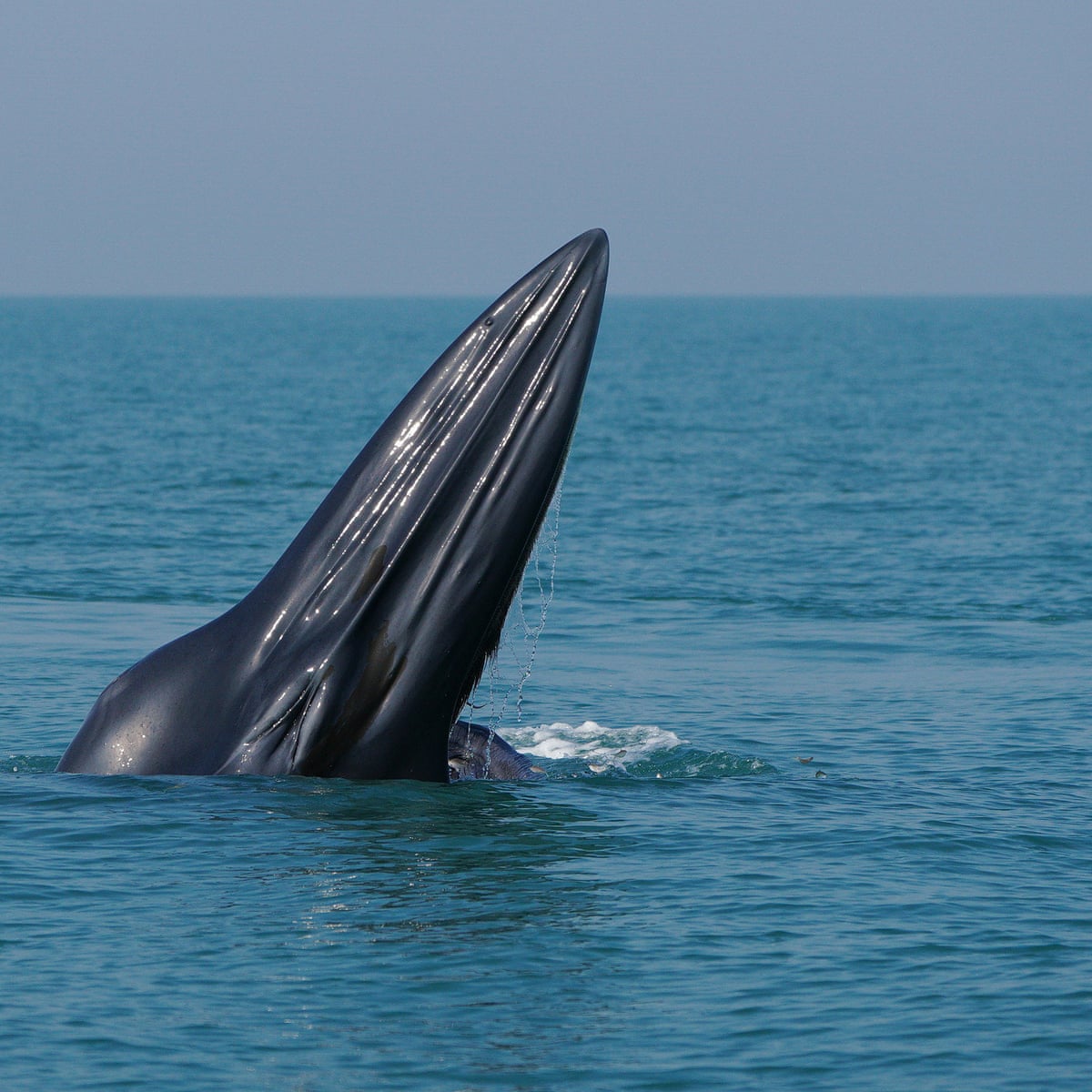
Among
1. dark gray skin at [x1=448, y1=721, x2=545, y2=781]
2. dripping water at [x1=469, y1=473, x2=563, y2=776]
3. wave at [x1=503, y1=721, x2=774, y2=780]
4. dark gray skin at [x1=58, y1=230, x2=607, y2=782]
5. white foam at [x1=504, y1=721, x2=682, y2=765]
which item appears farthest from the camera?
dripping water at [x1=469, y1=473, x2=563, y2=776]

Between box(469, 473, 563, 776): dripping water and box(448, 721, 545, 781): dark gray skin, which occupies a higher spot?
box(448, 721, 545, 781): dark gray skin

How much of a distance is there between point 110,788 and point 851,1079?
543 centimetres

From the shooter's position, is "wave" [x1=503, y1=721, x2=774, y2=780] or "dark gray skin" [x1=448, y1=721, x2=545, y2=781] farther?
"wave" [x1=503, y1=721, x2=774, y2=780]

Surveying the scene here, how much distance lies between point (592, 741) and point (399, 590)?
261 inches

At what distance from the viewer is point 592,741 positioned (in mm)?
17547

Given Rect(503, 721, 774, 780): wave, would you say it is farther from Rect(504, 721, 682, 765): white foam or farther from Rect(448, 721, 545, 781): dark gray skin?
Rect(448, 721, 545, 781): dark gray skin

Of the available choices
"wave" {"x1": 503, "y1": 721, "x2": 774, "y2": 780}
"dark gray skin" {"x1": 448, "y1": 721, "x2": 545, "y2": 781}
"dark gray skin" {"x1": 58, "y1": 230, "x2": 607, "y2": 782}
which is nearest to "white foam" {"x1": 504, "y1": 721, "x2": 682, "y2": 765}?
"wave" {"x1": 503, "y1": 721, "x2": 774, "y2": 780}

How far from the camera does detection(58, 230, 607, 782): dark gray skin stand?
11.2 metres

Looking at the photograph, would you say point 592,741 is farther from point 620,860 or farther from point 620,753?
point 620,860

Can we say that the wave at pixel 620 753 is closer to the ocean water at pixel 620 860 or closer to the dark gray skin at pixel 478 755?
the ocean water at pixel 620 860

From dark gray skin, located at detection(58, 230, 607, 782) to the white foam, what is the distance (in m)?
5.07

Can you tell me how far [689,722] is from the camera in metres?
18.7

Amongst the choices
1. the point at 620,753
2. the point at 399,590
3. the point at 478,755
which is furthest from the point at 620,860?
the point at 620,753

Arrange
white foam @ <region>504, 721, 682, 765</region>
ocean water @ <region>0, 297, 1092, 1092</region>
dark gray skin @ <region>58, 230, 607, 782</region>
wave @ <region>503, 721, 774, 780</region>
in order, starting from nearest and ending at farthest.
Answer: ocean water @ <region>0, 297, 1092, 1092</region>, dark gray skin @ <region>58, 230, 607, 782</region>, wave @ <region>503, 721, 774, 780</region>, white foam @ <region>504, 721, 682, 765</region>
